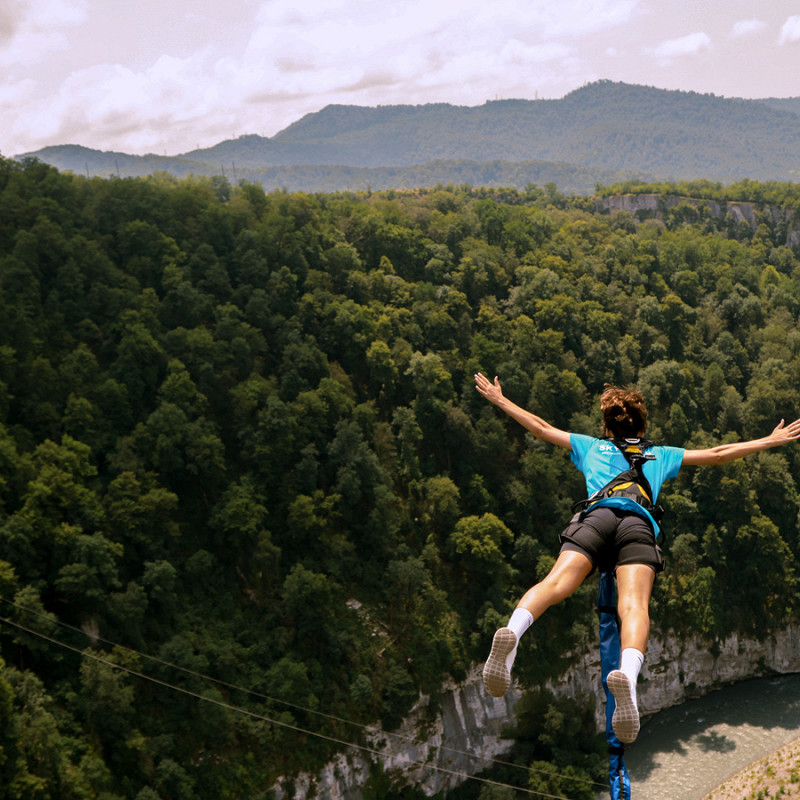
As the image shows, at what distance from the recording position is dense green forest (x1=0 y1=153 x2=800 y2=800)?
38.2 m

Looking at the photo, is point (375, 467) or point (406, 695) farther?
point (375, 467)

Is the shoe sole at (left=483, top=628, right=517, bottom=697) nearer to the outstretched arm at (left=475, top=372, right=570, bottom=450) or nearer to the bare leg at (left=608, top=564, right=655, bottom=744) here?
the bare leg at (left=608, top=564, right=655, bottom=744)

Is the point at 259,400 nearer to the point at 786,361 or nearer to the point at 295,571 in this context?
the point at 295,571

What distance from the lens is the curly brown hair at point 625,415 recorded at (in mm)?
7574

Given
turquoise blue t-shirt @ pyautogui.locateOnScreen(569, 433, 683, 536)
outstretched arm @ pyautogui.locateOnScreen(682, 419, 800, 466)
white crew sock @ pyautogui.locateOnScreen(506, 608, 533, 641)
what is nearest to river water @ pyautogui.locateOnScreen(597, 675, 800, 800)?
outstretched arm @ pyautogui.locateOnScreen(682, 419, 800, 466)

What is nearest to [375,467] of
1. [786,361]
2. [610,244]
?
[786,361]

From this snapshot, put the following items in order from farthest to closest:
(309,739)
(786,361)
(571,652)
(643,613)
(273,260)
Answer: (786,361)
(273,260)
(571,652)
(309,739)
(643,613)

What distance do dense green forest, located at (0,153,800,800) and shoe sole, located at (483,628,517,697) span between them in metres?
32.3

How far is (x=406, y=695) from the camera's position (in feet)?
144

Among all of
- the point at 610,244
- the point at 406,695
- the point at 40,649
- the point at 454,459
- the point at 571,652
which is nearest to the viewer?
the point at 40,649

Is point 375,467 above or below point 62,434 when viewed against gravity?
below

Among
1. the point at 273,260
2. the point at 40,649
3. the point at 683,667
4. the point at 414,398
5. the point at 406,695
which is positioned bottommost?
the point at 683,667

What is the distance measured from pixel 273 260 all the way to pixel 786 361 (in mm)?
49970

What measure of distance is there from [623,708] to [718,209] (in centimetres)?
13378
